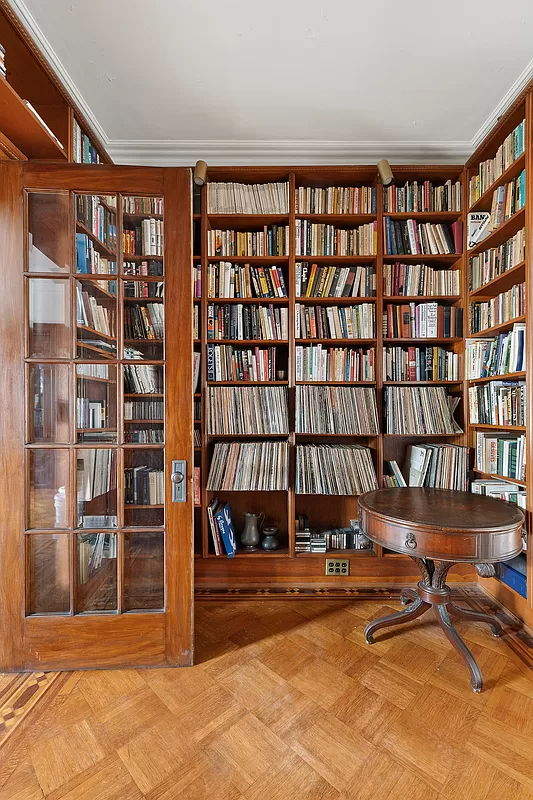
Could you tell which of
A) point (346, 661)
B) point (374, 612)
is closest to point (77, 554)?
point (346, 661)

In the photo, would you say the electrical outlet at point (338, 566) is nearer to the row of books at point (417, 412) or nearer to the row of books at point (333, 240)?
the row of books at point (417, 412)

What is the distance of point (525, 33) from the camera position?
1694 mm

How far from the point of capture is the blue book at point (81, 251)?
5.66 ft

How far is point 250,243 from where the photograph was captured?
2.48m

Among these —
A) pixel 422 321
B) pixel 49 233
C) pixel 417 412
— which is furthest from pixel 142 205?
pixel 417 412

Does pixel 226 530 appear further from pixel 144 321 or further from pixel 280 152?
pixel 280 152

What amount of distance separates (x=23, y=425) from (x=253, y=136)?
6.97ft

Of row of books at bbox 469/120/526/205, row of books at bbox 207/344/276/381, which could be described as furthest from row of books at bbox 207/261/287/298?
row of books at bbox 469/120/526/205

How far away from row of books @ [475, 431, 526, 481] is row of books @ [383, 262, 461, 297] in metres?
0.94

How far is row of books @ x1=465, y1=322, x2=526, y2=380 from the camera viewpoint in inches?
78.7

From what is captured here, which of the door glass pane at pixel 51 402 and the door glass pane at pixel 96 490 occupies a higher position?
the door glass pane at pixel 51 402

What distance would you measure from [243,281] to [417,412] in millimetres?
1399

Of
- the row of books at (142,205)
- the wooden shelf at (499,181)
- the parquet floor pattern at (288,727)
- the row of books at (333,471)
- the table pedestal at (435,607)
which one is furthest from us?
the row of books at (333,471)

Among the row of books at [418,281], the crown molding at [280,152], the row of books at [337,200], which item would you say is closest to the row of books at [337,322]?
the row of books at [418,281]
